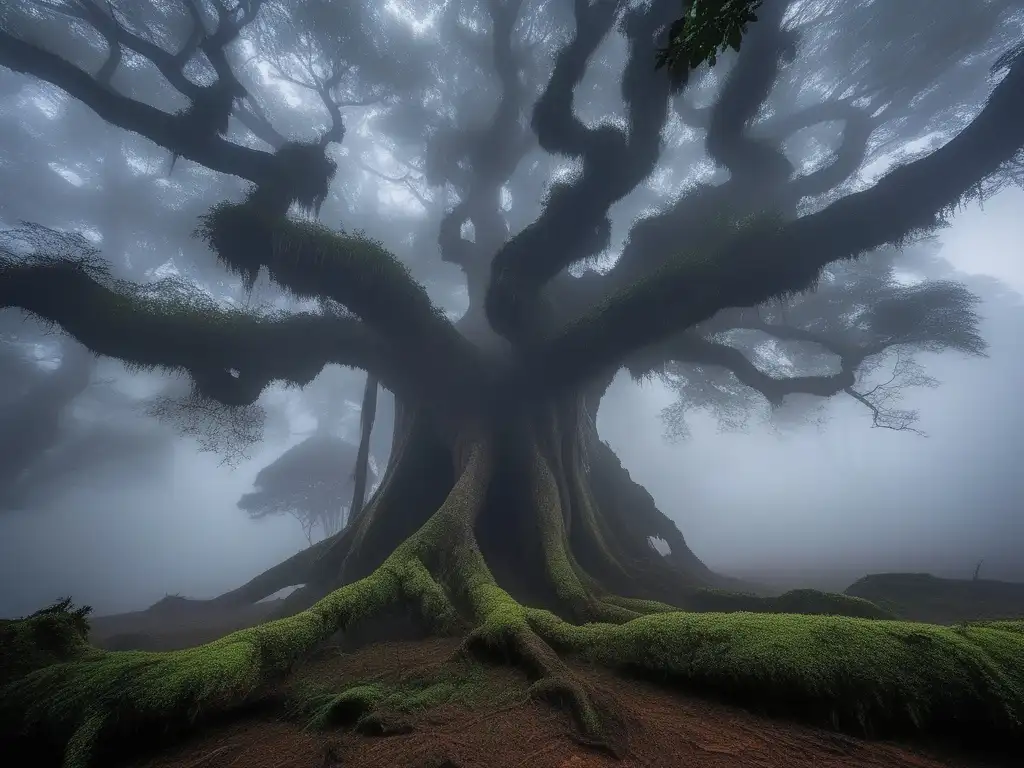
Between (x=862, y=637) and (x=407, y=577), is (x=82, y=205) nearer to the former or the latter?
(x=407, y=577)

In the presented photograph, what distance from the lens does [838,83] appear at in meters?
17.9

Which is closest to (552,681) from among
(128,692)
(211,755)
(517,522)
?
(211,755)

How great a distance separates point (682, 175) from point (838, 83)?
304 inches

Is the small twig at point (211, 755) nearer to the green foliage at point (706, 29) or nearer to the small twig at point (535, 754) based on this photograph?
the small twig at point (535, 754)

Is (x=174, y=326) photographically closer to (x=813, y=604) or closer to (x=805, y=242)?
(x=813, y=604)

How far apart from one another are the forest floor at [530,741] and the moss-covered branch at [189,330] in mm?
9216

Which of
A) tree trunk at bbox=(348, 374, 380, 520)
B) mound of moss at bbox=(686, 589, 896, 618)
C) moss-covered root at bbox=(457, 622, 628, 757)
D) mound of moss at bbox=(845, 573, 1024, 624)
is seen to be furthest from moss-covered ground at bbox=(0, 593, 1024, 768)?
tree trunk at bbox=(348, 374, 380, 520)

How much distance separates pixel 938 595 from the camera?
1044cm

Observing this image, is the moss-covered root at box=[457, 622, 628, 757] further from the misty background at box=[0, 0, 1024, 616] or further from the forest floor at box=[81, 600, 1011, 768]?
the misty background at box=[0, 0, 1024, 616]

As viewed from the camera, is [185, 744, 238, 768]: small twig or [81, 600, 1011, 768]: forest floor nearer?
[81, 600, 1011, 768]: forest floor

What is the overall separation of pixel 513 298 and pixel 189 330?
7.90m

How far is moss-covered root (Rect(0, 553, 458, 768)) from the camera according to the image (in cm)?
269

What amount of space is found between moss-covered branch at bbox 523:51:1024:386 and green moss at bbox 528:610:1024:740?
26.3ft

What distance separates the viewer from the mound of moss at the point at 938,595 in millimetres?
9711
